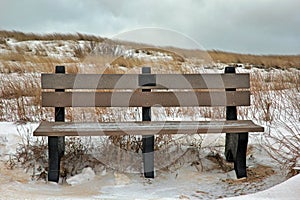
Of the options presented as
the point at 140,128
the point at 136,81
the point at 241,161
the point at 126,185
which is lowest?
the point at 126,185

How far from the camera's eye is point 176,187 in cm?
344

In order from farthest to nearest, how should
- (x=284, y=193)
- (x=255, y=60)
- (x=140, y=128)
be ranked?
(x=255, y=60) → (x=140, y=128) → (x=284, y=193)

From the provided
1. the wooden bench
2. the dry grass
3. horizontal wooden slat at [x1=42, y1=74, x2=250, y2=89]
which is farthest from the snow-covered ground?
the dry grass

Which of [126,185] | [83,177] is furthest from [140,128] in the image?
[83,177]

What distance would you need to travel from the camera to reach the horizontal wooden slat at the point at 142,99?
3.81 m

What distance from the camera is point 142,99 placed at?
3891 mm

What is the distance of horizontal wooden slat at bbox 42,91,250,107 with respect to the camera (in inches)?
150

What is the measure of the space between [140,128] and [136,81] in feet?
2.21

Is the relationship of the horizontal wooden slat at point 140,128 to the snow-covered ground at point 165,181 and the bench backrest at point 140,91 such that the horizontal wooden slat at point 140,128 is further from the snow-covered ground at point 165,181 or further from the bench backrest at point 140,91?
the snow-covered ground at point 165,181

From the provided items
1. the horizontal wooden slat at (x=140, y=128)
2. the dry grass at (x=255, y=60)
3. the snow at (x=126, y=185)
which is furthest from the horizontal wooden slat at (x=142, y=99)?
the dry grass at (x=255, y=60)

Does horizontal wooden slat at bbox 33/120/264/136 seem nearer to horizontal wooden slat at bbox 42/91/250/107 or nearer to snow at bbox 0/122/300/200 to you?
horizontal wooden slat at bbox 42/91/250/107

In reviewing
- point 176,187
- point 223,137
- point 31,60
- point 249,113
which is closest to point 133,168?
point 176,187

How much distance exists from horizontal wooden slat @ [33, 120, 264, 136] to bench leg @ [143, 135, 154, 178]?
14 cm

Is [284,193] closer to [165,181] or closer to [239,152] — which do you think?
[239,152]
